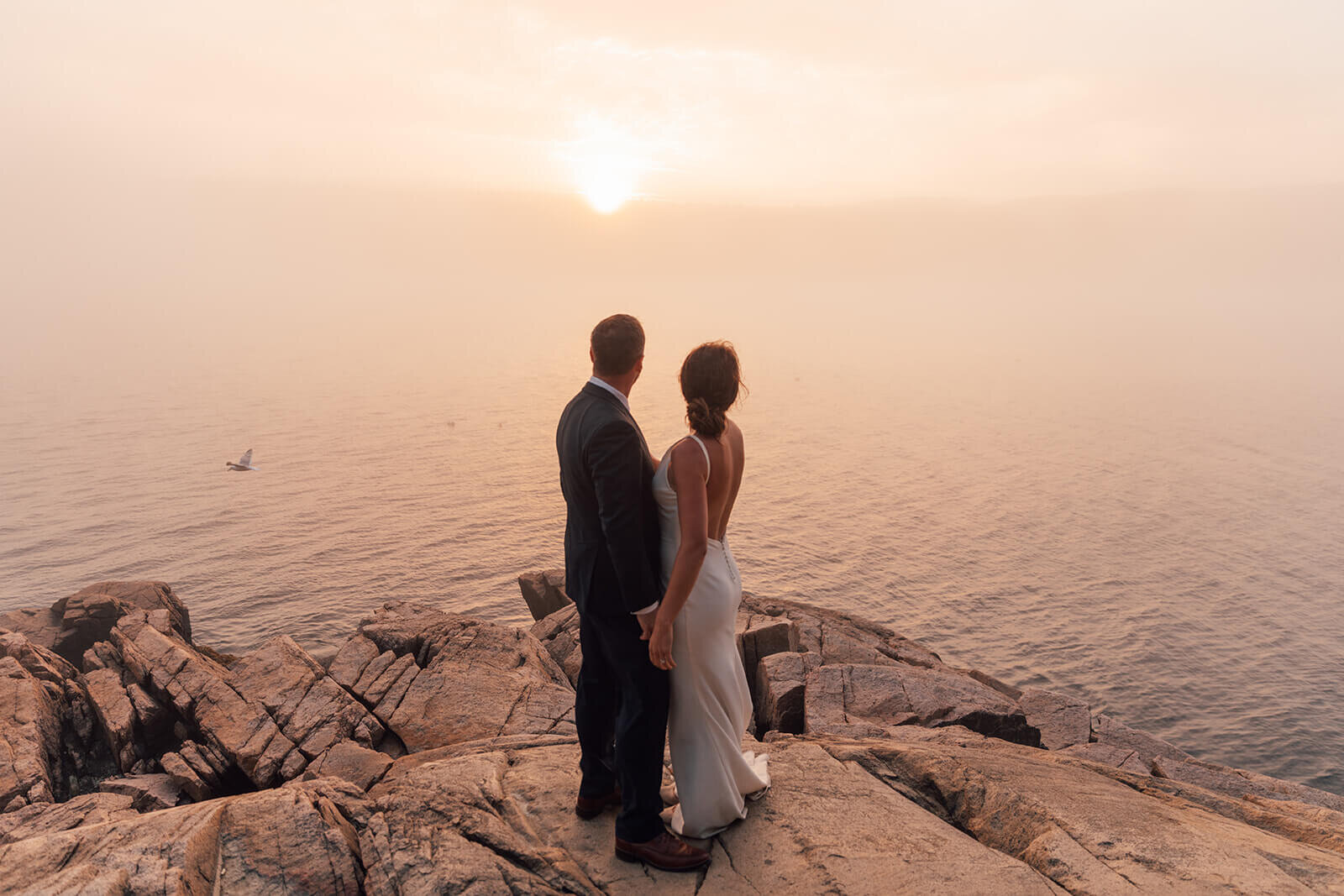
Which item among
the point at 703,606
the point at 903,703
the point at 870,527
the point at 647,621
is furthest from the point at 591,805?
the point at 870,527

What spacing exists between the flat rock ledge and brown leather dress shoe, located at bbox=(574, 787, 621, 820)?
118mm

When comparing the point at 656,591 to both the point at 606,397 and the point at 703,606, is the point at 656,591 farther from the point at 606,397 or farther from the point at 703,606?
the point at 606,397

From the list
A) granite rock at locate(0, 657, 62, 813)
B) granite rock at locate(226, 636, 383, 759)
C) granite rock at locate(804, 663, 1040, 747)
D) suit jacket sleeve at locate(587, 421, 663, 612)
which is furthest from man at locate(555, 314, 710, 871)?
granite rock at locate(0, 657, 62, 813)

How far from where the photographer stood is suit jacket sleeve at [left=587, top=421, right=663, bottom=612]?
5.06 metres

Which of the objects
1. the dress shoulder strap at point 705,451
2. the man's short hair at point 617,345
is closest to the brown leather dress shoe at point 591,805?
the dress shoulder strap at point 705,451

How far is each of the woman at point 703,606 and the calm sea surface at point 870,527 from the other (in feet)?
85.2

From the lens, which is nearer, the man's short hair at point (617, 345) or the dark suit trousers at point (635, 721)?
the man's short hair at point (617, 345)

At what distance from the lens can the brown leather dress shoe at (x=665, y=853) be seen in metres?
5.40

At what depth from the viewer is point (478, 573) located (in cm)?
3778

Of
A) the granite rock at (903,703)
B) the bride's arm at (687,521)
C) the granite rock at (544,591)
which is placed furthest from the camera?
the granite rock at (544,591)

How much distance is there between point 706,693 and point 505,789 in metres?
2.10

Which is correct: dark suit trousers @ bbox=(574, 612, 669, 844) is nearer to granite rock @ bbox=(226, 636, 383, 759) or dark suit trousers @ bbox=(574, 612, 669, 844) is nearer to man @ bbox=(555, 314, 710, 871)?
man @ bbox=(555, 314, 710, 871)

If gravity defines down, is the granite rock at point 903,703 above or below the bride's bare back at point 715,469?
below

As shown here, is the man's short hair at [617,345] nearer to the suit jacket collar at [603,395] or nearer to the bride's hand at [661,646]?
the suit jacket collar at [603,395]
